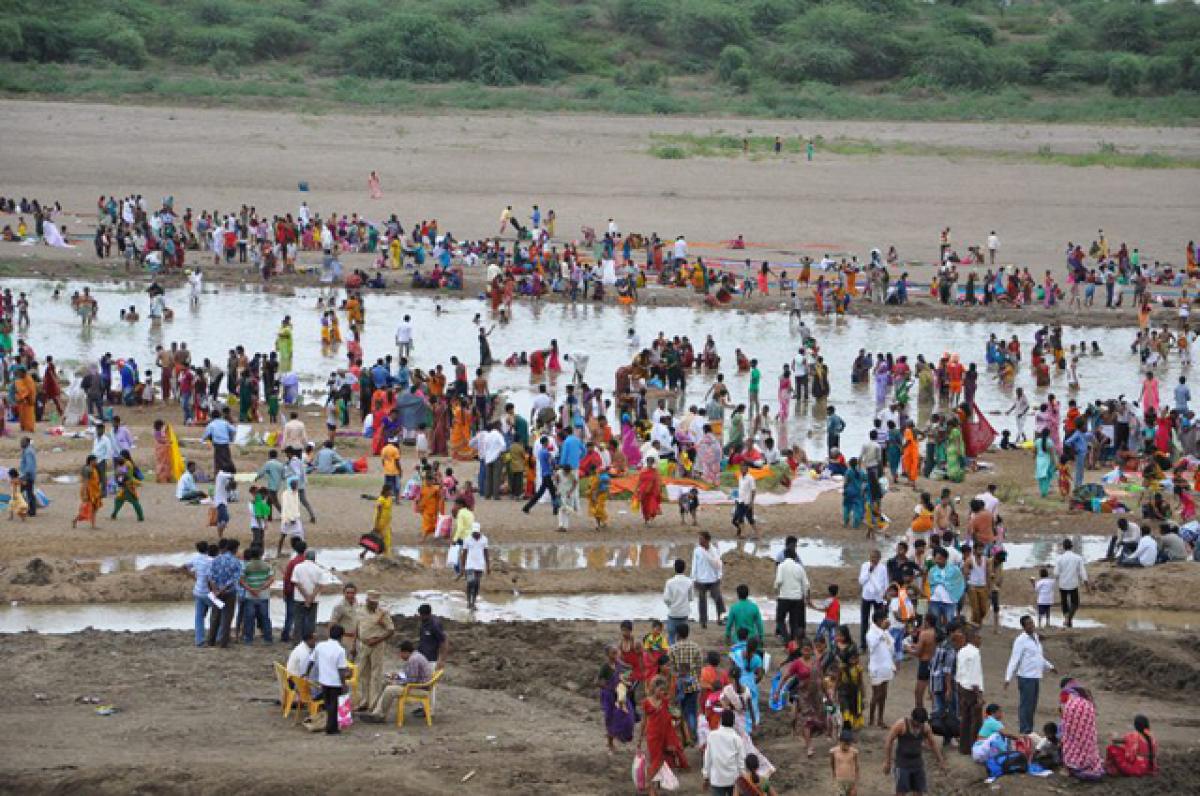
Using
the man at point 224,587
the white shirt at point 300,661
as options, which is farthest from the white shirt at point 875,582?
the man at point 224,587

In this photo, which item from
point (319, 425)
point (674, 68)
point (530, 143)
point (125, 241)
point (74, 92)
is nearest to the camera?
point (319, 425)

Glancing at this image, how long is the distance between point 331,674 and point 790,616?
4.71 metres

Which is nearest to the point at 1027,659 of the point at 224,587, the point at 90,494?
the point at 224,587

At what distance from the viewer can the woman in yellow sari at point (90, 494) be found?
20562 mm

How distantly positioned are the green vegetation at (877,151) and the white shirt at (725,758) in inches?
1906

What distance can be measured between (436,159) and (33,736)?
45.5 m

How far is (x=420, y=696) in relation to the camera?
584 inches

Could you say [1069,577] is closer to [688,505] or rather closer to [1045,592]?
[1045,592]

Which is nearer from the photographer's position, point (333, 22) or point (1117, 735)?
point (1117, 735)

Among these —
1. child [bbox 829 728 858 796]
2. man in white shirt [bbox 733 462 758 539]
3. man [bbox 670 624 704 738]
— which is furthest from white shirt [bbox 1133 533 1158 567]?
child [bbox 829 728 858 796]

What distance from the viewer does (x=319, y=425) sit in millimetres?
28078

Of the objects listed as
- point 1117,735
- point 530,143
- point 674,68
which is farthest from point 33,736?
point 674,68

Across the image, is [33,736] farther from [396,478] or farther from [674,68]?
[674,68]

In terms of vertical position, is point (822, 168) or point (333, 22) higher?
point (333, 22)
